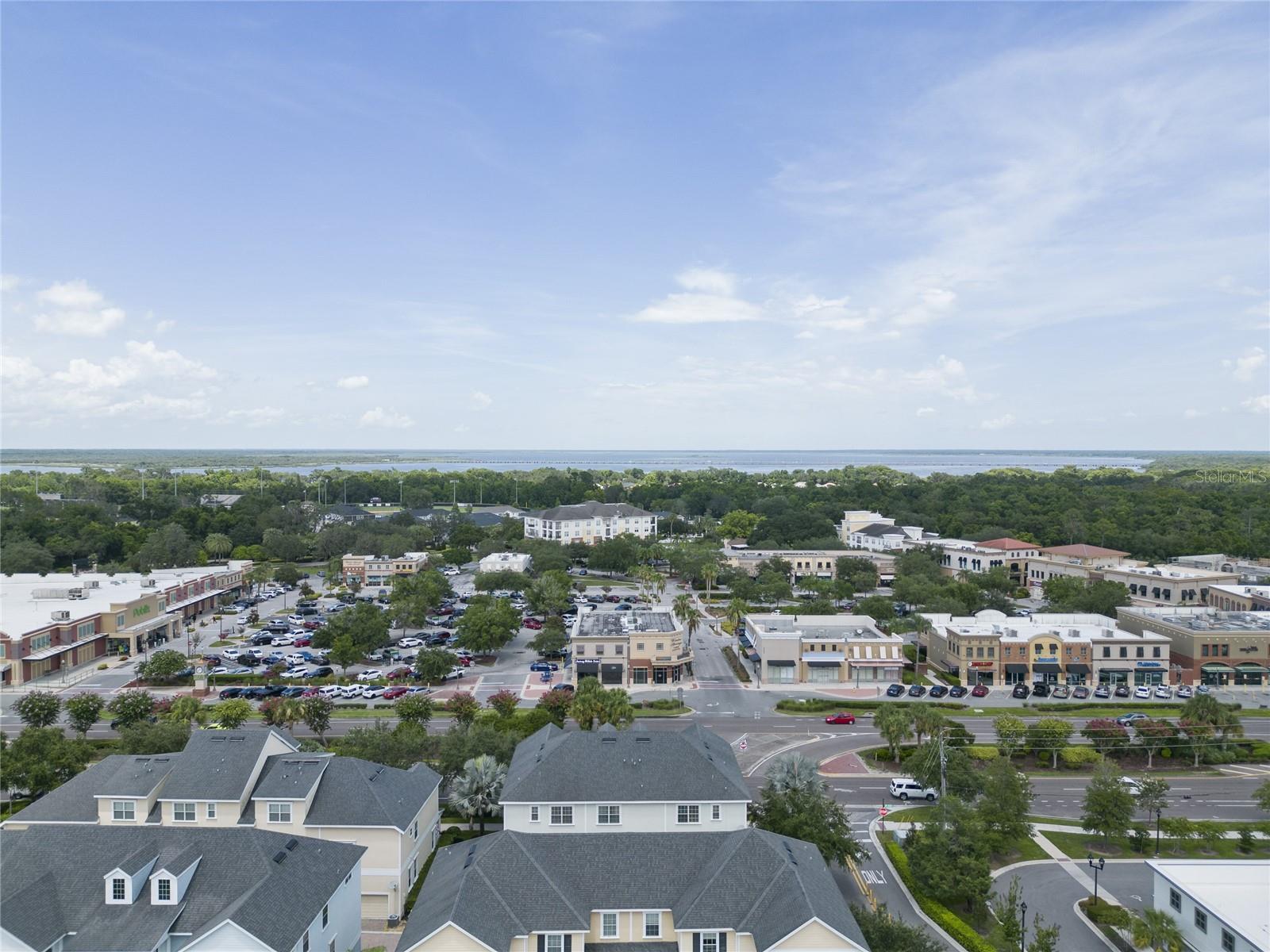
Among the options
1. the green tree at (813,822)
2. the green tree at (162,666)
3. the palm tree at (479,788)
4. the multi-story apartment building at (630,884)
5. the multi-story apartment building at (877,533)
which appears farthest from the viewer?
the multi-story apartment building at (877,533)

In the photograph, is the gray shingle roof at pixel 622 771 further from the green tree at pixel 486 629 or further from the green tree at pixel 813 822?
the green tree at pixel 486 629

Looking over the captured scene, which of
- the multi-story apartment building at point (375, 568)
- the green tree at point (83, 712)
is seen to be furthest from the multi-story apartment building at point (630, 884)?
the multi-story apartment building at point (375, 568)

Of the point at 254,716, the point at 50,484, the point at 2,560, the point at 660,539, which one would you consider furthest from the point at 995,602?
the point at 50,484

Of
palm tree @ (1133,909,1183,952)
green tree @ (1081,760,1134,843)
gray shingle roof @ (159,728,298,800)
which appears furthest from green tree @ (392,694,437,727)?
palm tree @ (1133,909,1183,952)

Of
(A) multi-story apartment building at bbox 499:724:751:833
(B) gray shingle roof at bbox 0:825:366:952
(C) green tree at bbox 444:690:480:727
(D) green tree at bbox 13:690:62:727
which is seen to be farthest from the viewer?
(D) green tree at bbox 13:690:62:727

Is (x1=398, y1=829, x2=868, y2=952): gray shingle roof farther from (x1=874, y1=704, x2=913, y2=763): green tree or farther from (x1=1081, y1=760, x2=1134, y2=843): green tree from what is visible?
(x1=874, y1=704, x2=913, y2=763): green tree
